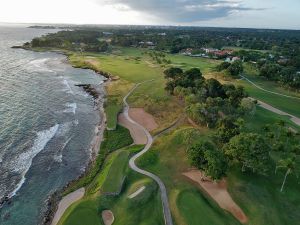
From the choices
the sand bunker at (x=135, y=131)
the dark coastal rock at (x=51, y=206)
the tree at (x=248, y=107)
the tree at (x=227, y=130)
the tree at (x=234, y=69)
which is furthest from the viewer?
the tree at (x=234, y=69)

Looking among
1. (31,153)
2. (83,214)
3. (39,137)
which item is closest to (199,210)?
(83,214)

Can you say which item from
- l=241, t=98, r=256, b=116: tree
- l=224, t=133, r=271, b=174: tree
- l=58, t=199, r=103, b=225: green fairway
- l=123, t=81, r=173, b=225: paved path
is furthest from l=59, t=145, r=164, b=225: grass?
l=241, t=98, r=256, b=116: tree

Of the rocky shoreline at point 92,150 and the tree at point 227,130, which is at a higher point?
the tree at point 227,130

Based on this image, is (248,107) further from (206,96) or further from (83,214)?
(83,214)

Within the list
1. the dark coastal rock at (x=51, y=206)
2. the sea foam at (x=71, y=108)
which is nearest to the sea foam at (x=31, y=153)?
the dark coastal rock at (x=51, y=206)

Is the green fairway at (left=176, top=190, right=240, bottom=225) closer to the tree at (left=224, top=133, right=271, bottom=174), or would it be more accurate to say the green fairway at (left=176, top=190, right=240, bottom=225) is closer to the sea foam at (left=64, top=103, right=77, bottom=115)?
the tree at (left=224, top=133, right=271, bottom=174)

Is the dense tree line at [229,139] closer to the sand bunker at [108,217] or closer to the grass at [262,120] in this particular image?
the grass at [262,120]
